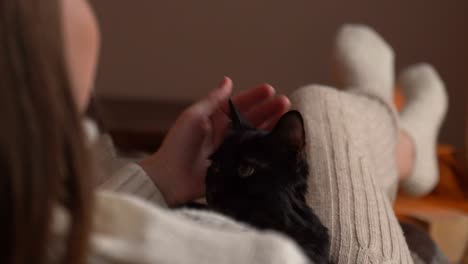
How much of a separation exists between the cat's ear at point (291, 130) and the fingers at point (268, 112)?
0.12 m

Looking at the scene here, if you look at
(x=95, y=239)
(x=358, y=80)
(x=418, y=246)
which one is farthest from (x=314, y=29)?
(x=95, y=239)

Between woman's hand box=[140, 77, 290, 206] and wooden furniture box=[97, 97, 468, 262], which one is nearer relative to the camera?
woman's hand box=[140, 77, 290, 206]

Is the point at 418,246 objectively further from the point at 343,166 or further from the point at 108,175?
the point at 108,175

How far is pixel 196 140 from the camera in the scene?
3.01ft

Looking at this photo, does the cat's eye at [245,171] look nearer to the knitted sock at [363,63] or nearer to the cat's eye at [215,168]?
the cat's eye at [215,168]

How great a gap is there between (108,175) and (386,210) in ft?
1.33

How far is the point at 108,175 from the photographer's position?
921 millimetres

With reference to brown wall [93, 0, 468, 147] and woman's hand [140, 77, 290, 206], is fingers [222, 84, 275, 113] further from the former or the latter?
brown wall [93, 0, 468, 147]

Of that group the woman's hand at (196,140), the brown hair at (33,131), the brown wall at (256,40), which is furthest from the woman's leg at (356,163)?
the brown wall at (256,40)

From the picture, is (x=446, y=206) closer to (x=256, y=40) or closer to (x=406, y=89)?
(x=406, y=89)

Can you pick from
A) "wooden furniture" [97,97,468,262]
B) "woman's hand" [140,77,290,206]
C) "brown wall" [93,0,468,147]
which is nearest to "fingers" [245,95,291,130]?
"woman's hand" [140,77,290,206]

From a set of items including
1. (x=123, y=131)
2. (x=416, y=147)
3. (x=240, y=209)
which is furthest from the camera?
(x=123, y=131)

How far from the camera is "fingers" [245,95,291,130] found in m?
0.93

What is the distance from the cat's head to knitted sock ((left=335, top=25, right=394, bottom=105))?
2.17 feet
